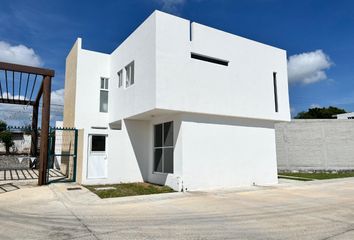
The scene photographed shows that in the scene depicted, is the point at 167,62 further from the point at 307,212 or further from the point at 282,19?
the point at 307,212

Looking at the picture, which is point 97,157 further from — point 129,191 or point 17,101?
point 17,101

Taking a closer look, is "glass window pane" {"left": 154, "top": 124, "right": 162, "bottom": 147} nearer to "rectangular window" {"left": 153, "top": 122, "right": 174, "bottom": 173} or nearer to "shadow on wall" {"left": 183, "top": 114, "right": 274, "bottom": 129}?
"rectangular window" {"left": 153, "top": 122, "right": 174, "bottom": 173}

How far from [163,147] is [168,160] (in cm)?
74

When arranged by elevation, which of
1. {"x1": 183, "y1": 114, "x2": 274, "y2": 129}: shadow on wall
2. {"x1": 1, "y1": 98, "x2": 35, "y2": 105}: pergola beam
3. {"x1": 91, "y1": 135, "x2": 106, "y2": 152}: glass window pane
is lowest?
{"x1": 91, "y1": 135, "x2": 106, "y2": 152}: glass window pane

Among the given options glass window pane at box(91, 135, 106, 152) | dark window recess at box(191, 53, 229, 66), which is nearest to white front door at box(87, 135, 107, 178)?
glass window pane at box(91, 135, 106, 152)

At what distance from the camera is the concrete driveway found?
5.50m

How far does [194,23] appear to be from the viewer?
12.0 m

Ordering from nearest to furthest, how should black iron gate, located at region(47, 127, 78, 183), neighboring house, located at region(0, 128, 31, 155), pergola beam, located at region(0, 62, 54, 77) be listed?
pergola beam, located at region(0, 62, 54, 77), black iron gate, located at region(47, 127, 78, 183), neighboring house, located at region(0, 128, 31, 155)

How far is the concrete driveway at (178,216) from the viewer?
5.50 m

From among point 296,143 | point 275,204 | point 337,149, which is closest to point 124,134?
point 275,204

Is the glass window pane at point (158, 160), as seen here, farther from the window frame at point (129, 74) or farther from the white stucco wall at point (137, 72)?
the window frame at point (129, 74)

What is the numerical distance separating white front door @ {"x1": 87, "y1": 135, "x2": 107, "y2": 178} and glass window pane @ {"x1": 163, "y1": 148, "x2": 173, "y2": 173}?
10.4 ft

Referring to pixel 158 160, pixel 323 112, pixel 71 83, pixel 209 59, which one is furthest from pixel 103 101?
pixel 323 112

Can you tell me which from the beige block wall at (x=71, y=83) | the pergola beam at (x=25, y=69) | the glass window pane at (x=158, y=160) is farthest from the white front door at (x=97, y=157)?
the pergola beam at (x=25, y=69)
